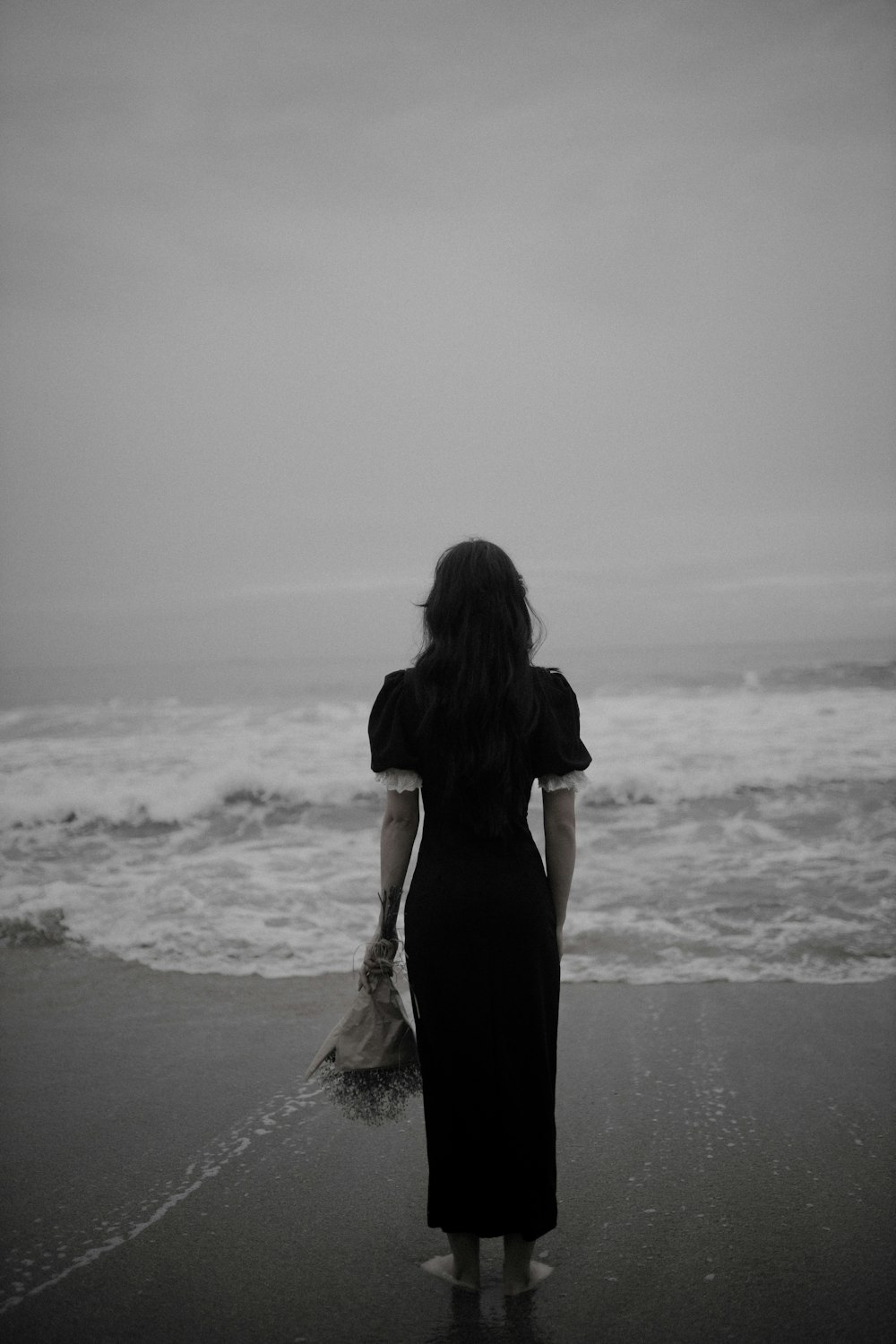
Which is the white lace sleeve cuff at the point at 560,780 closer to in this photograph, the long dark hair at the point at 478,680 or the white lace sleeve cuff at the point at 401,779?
the long dark hair at the point at 478,680

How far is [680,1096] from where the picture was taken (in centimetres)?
388

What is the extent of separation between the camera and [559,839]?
9.02 feet

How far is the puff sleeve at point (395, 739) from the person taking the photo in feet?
8.90

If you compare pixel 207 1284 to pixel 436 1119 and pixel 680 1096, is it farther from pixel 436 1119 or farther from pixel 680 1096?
→ pixel 680 1096

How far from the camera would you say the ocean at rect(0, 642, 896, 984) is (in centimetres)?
603

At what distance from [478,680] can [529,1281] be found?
1822 mm

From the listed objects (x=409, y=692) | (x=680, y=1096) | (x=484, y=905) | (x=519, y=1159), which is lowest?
(x=680, y=1096)

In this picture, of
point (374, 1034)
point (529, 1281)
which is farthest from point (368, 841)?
point (529, 1281)

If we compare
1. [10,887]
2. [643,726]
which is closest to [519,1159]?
[10,887]

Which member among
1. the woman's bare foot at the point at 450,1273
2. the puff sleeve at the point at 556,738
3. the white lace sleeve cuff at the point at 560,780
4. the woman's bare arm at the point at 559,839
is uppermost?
the puff sleeve at the point at 556,738

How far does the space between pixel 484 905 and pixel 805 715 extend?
17.8 m

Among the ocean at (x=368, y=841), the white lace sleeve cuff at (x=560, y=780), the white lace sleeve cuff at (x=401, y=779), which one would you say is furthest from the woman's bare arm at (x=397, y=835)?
the ocean at (x=368, y=841)

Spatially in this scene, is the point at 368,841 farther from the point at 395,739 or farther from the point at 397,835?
the point at 395,739

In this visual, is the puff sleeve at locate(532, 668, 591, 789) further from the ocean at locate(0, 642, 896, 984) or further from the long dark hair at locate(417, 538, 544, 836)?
the ocean at locate(0, 642, 896, 984)
